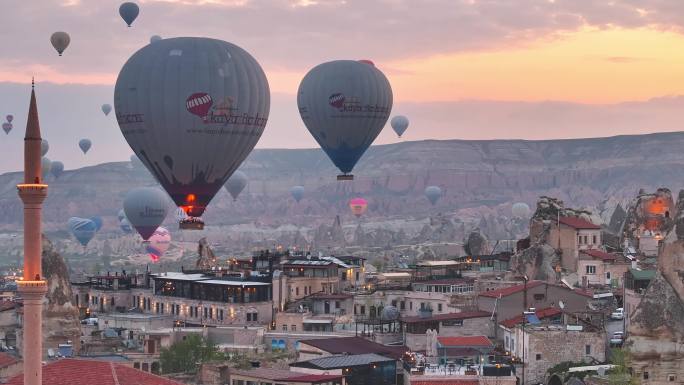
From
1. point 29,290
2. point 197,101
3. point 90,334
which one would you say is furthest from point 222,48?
point 90,334

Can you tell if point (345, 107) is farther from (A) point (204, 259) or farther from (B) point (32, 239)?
(A) point (204, 259)

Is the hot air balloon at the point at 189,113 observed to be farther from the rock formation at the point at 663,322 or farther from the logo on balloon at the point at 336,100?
the rock formation at the point at 663,322

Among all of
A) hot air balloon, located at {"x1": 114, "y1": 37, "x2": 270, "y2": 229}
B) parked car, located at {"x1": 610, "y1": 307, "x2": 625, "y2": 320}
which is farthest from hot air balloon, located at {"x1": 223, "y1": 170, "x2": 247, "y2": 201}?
hot air balloon, located at {"x1": 114, "y1": 37, "x2": 270, "y2": 229}

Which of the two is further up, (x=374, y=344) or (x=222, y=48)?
(x=222, y=48)

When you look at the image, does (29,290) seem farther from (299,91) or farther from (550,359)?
(299,91)

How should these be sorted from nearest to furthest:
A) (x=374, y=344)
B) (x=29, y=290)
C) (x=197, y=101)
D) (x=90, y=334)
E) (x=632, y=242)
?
1. (x=29, y=290)
2. (x=197, y=101)
3. (x=374, y=344)
4. (x=90, y=334)
5. (x=632, y=242)

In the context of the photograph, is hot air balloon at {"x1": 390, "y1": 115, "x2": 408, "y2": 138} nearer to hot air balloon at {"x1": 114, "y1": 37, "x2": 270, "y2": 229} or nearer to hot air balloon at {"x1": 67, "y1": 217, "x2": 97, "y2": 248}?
hot air balloon at {"x1": 67, "y1": 217, "x2": 97, "y2": 248}
